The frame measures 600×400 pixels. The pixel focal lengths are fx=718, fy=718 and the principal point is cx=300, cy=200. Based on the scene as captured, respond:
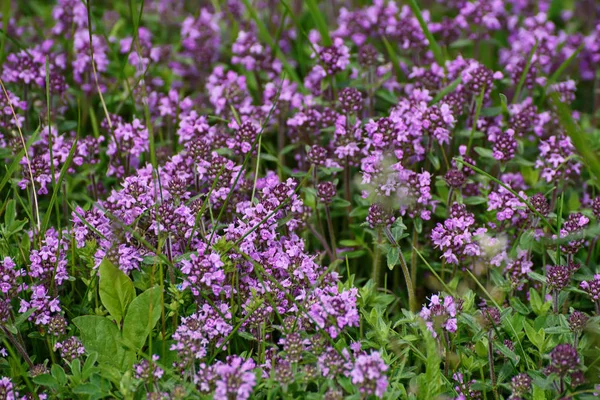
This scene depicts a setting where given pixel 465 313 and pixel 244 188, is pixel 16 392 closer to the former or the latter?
pixel 244 188

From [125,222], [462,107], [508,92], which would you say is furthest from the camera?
[508,92]

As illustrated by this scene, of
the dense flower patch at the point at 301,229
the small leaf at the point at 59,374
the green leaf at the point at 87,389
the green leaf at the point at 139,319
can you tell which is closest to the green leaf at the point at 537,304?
the dense flower patch at the point at 301,229

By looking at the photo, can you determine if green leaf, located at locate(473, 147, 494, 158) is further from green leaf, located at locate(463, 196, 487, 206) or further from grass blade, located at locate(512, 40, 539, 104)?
grass blade, located at locate(512, 40, 539, 104)

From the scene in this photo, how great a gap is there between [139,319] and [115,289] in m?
0.20

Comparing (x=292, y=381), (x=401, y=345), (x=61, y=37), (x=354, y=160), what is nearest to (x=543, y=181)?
(x=354, y=160)

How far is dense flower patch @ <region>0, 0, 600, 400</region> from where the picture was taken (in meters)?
3.33

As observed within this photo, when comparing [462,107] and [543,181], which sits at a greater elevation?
[462,107]

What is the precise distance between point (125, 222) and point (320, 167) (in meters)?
1.21

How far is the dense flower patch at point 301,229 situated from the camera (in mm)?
3328

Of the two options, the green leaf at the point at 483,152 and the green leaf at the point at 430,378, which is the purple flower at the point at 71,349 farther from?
the green leaf at the point at 483,152

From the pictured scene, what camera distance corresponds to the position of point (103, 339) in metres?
3.53

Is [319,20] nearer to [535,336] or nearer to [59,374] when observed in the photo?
[535,336]

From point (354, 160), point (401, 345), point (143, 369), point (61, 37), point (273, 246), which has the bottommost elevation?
point (401, 345)

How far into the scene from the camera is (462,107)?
4.80m
